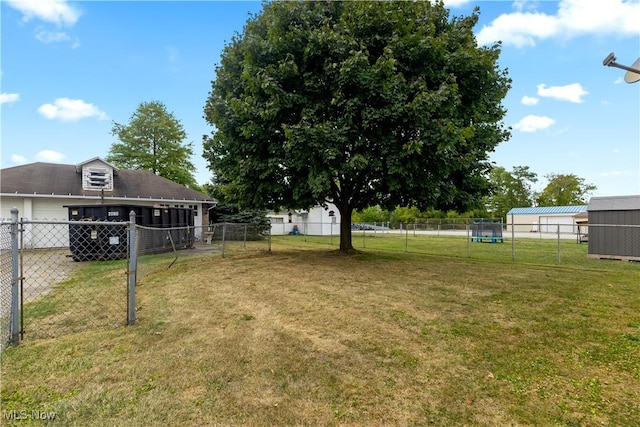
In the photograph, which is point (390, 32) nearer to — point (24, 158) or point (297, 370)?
point (297, 370)

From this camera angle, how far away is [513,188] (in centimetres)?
5450

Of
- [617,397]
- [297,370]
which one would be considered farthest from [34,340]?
[617,397]

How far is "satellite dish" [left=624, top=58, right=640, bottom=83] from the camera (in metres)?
5.00

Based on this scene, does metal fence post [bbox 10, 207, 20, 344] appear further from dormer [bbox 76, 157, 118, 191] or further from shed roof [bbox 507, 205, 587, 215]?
shed roof [bbox 507, 205, 587, 215]

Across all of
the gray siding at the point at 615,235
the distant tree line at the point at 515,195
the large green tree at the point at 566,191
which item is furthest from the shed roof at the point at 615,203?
the large green tree at the point at 566,191

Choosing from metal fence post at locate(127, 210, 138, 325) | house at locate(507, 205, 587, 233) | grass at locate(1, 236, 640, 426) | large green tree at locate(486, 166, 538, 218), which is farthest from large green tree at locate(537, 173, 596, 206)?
metal fence post at locate(127, 210, 138, 325)

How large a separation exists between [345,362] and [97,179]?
18.8 m

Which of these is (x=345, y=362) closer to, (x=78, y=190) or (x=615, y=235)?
(x=615, y=235)

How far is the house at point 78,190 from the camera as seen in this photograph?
48.6ft

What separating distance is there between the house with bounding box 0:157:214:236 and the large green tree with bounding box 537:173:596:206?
55.3 m

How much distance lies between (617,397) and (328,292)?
14.7 ft

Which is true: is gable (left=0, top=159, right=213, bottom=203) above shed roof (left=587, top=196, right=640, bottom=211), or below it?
above

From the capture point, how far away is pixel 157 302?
5703 mm

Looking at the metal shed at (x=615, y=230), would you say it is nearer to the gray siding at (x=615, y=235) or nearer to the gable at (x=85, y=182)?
the gray siding at (x=615, y=235)
